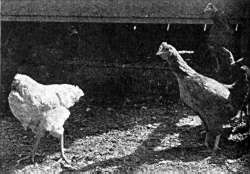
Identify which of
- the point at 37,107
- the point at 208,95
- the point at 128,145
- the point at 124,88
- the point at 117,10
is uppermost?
the point at 117,10

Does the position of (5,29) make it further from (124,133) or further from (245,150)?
(245,150)

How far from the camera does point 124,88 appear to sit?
5793 mm

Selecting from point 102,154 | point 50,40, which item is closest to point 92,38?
point 50,40

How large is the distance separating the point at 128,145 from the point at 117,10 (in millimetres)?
1982

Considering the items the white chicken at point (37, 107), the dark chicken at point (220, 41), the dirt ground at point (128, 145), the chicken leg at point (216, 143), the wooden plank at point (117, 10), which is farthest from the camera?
the wooden plank at point (117, 10)

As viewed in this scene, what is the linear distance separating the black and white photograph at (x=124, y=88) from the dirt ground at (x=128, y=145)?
12mm

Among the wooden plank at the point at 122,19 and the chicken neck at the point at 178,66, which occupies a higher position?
the wooden plank at the point at 122,19

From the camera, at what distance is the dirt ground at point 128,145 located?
3.91m

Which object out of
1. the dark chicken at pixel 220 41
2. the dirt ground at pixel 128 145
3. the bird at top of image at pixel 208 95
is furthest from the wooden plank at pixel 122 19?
the bird at top of image at pixel 208 95

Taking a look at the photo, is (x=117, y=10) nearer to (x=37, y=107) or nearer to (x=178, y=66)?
(x=178, y=66)

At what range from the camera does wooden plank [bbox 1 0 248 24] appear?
17.0 feet

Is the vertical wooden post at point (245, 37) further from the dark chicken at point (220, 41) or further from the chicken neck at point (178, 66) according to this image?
the chicken neck at point (178, 66)

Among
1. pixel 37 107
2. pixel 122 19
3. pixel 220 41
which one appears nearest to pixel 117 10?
pixel 122 19

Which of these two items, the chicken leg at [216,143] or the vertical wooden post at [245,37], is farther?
the vertical wooden post at [245,37]
